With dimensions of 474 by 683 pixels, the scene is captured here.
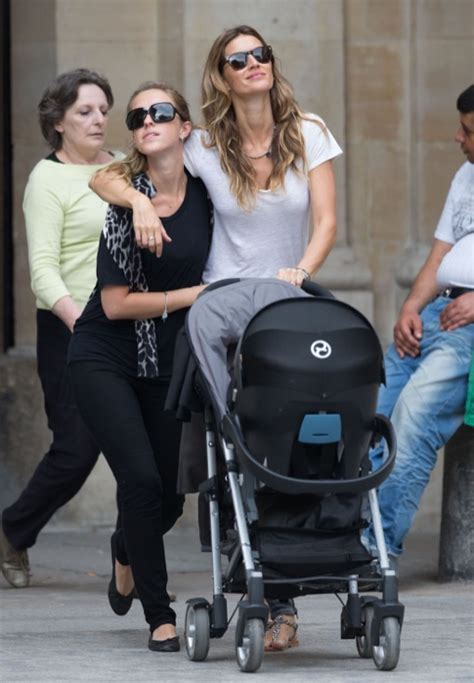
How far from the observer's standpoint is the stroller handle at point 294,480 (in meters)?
5.61

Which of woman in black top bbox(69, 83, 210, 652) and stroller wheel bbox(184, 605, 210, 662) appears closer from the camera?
stroller wheel bbox(184, 605, 210, 662)

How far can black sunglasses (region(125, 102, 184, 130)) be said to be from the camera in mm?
6266

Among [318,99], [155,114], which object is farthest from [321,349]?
[318,99]

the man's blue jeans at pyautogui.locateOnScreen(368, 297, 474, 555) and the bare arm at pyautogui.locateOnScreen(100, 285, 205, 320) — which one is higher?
the bare arm at pyautogui.locateOnScreen(100, 285, 205, 320)

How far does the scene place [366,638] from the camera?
5.99 metres

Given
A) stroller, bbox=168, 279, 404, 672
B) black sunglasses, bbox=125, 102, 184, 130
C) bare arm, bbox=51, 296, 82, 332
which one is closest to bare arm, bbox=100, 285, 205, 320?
stroller, bbox=168, 279, 404, 672

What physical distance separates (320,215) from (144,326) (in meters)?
0.67

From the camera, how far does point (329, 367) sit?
223 inches

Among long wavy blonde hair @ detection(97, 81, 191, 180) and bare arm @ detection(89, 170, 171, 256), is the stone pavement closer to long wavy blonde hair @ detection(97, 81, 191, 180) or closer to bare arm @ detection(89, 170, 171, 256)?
bare arm @ detection(89, 170, 171, 256)

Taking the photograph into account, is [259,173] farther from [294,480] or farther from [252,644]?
[252,644]

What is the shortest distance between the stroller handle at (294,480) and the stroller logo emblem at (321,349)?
324mm

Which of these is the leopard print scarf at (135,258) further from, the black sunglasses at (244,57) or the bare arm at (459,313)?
the bare arm at (459,313)

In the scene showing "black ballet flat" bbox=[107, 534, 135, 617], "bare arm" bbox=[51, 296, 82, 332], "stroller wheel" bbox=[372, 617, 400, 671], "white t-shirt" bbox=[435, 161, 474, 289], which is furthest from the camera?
→ "white t-shirt" bbox=[435, 161, 474, 289]

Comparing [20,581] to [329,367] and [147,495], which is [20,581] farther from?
[329,367]
